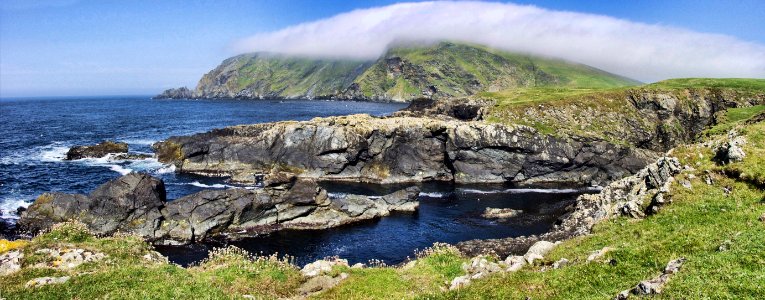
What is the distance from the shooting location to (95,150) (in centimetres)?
10012

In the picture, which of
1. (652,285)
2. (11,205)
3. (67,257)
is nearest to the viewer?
(652,285)

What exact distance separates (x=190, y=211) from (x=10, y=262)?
29.8 m

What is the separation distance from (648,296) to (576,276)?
4.23 m

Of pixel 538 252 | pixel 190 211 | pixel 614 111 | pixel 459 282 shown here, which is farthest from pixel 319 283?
pixel 614 111

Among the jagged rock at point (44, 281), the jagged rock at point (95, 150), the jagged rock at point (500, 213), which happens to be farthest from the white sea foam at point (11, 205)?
the jagged rock at point (500, 213)

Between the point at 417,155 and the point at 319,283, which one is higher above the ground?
the point at 319,283

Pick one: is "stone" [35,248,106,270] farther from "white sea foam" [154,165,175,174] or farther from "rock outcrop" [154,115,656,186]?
"white sea foam" [154,165,175,174]

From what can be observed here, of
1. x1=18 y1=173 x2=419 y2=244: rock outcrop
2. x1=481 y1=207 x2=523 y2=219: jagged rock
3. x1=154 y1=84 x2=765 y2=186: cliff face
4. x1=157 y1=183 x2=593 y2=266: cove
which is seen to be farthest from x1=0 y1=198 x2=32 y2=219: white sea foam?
x1=481 y1=207 x2=523 y2=219: jagged rock

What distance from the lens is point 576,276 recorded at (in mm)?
17125

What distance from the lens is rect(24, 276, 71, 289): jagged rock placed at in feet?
66.2

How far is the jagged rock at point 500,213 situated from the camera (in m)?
61.6

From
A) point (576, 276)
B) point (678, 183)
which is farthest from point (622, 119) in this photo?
point (576, 276)

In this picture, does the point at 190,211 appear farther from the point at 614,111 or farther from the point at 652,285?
the point at 614,111

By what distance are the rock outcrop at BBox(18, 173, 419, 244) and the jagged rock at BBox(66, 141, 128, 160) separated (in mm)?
52084
